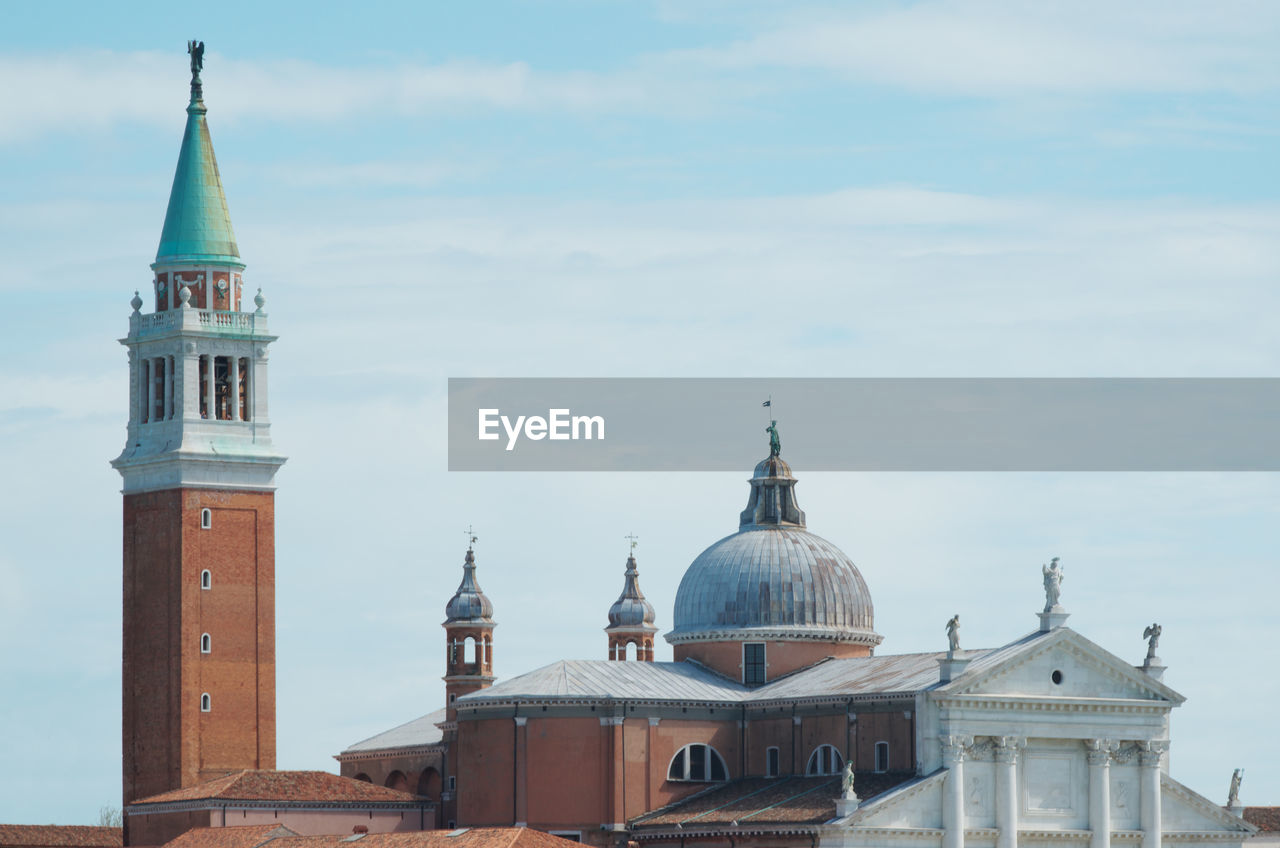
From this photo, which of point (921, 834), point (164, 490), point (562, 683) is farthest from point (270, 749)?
point (921, 834)

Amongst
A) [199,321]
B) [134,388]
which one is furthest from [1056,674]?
[134,388]

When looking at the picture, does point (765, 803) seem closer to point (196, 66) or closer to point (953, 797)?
point (953, 797)

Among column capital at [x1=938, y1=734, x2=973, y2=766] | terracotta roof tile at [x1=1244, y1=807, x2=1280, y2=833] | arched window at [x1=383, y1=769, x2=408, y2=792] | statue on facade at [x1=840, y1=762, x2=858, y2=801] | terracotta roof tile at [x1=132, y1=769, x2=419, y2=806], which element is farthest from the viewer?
arched window at [x1=383, y1=769, x2=408, y2=792]

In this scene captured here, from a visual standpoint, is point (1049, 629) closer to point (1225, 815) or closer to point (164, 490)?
point (1225, 815)

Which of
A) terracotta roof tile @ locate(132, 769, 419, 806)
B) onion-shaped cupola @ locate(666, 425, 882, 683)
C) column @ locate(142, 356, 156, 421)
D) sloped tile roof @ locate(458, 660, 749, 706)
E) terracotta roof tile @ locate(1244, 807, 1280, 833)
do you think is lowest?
terracotta roof tile @ locate(1244, 807, 1280, 833)

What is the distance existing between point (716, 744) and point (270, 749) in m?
17.2

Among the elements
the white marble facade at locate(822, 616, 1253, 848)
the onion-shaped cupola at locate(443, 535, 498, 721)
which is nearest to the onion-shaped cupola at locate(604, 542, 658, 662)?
the onion-shaped cupola at locate(443, 535, 498, 721)

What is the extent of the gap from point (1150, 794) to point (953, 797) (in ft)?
21.7

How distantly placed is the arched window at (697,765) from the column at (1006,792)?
30.2 feet

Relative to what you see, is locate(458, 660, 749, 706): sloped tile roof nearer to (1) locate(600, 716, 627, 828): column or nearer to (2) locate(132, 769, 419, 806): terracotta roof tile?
A: (1) locate(600, 716, 627, 828): column

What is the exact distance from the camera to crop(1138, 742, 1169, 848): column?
80188 millimetres

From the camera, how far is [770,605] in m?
86.6

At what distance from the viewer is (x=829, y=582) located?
87.4 metres

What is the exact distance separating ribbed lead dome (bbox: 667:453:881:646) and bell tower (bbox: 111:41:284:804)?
48.2 ft
